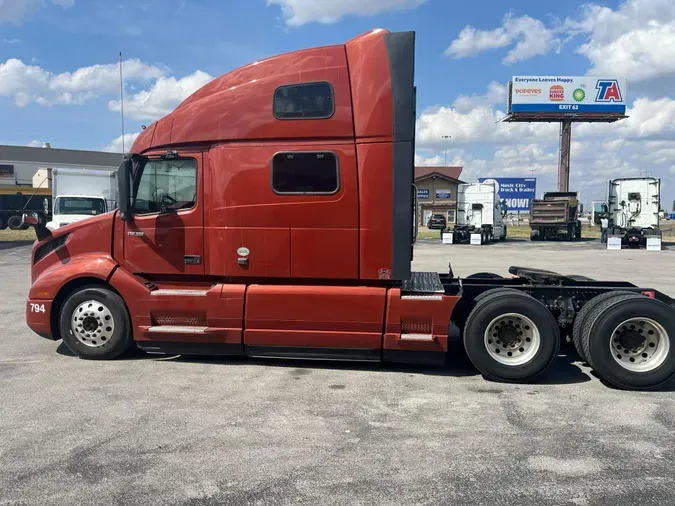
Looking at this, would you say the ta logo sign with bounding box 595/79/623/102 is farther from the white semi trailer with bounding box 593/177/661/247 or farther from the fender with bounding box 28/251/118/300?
the fender with bounding box 28/251/118/300

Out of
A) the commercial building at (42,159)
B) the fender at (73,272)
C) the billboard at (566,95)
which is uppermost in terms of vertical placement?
the billboard at (566,95)

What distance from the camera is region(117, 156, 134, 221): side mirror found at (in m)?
5.89

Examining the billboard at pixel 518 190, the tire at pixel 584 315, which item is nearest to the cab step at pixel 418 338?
the tire at pixel 584 315

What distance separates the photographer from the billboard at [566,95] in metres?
53.7

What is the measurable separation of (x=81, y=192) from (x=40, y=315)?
608 inches

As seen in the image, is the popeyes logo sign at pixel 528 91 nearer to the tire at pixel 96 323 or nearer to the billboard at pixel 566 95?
the billboard at pixel 566 95

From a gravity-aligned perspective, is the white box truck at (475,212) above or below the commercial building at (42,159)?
below

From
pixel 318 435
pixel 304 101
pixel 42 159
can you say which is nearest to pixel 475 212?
pixel 304 101

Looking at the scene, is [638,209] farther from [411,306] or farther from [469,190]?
[411,306]

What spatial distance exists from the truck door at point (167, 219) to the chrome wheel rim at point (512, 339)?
344cm

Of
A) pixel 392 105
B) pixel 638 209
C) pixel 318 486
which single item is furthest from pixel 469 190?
pixel 318 486

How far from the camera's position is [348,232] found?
5680mm

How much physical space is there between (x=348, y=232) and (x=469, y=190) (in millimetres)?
27833

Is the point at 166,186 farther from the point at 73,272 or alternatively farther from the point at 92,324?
the point at 92,324
